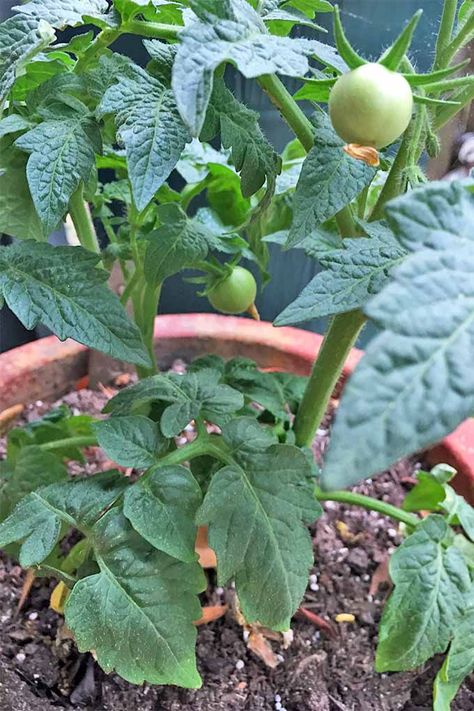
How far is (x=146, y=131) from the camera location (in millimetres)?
487

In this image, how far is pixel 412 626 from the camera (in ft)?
2.13

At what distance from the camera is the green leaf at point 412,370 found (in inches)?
11.1

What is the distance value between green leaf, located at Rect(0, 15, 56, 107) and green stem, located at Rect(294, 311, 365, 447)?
339 mm

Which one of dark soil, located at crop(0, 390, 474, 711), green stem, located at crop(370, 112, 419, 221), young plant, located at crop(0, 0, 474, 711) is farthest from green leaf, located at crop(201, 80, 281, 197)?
dark soil, located at crop(0, 390, 474, 711)

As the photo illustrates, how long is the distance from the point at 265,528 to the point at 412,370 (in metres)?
0.35

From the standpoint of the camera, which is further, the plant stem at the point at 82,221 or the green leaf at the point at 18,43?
the plant stem at the point at 82,221

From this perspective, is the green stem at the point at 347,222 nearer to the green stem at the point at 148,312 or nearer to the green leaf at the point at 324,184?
the green leaf at the point at 324,184

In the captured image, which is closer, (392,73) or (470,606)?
(392,73)

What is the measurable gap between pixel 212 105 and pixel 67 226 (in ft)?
2.32

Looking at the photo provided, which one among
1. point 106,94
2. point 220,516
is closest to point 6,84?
point 106,94

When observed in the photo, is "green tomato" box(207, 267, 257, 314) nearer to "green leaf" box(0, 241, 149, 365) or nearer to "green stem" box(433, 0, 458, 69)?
"green leaf" box(0, 241, 149, 365)

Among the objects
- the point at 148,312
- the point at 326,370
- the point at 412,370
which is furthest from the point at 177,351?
the point at 412,370

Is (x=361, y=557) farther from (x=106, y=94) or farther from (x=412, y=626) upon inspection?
(x=106, y=94)

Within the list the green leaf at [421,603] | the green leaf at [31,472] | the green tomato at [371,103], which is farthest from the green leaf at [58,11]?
the green leaf at [421,603]
